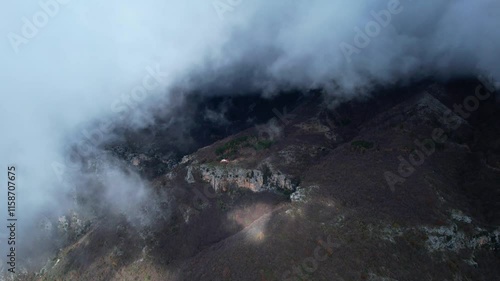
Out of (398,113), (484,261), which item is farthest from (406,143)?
(484,261)

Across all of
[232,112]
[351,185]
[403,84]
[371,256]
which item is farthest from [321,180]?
[232,112]

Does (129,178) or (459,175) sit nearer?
(459,175)

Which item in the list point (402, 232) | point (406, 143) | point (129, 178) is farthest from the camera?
point (129, 178)

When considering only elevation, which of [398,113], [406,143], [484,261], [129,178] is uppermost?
[129,178]

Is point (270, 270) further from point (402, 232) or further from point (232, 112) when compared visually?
point (232, 112)

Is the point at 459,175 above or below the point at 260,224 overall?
below

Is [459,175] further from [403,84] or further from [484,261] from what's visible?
[403,84]

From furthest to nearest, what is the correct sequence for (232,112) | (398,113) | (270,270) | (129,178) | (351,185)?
1. (232,112)
2. (129,178)
3. (398,113)
4. (351,185)
5. (270,270)
